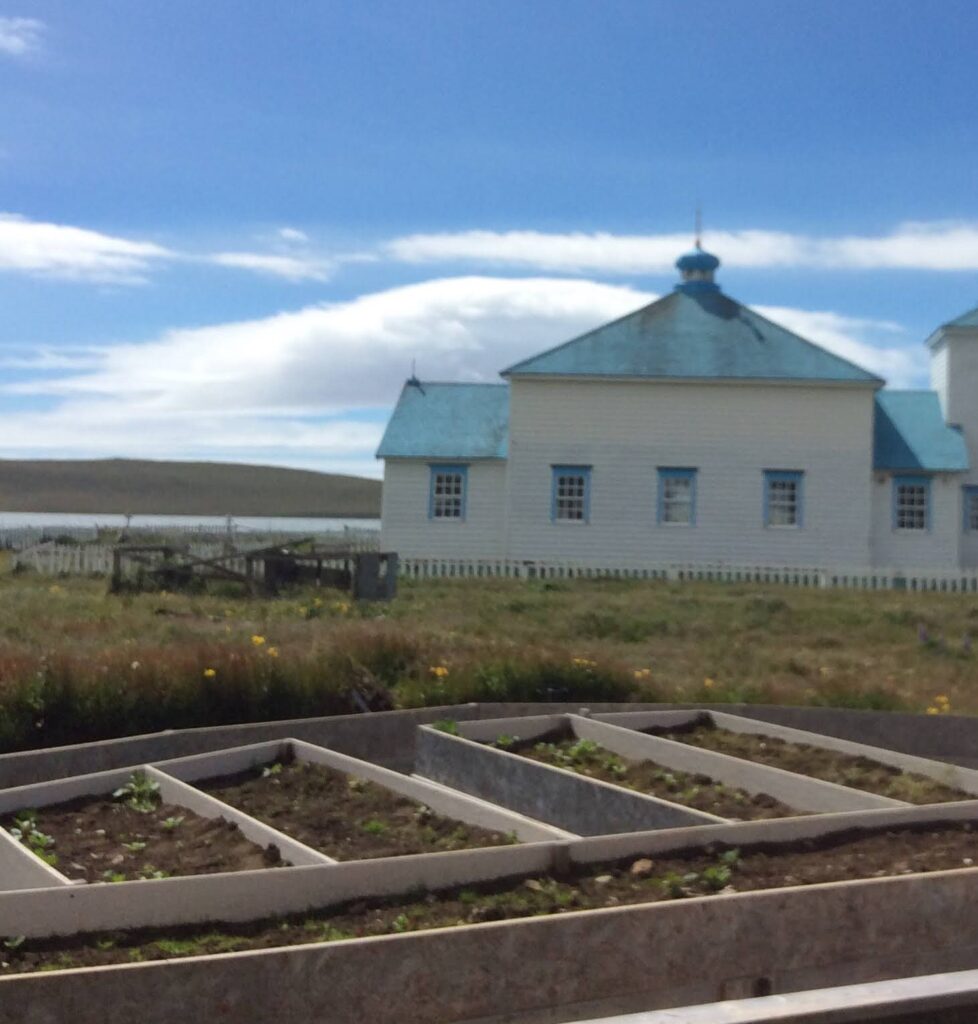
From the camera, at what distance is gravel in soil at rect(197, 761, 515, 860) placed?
263 inches

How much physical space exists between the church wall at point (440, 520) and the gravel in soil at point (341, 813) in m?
22.6

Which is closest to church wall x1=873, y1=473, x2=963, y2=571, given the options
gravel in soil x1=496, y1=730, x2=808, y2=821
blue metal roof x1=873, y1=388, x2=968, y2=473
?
blue metal roof x1=873, y1=388, x2=968, y2=473

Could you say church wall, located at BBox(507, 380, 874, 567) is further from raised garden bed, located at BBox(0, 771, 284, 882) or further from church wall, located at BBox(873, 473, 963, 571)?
raised garden bed, located at BBox(0, 771, 284, 882)

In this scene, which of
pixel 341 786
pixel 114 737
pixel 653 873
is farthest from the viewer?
pixel 114 737

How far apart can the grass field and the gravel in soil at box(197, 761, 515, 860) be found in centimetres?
221

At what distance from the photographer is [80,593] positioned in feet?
75.1

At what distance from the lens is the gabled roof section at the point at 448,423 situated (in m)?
31.2

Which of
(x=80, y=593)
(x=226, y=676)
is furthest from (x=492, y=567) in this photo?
(x=226, y=676)

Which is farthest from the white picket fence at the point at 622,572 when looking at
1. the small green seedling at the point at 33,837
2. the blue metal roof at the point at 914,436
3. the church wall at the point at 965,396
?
the small green seedling at the point at 33,837

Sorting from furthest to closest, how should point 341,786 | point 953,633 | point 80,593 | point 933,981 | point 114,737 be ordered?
point 80,593, point 953,633, point 114,737, point 341,786, point 933,981

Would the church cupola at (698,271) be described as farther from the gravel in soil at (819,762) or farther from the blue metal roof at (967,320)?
the gravel in soil at (819,762)

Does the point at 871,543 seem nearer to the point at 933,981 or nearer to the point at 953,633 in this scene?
the point at 953,633

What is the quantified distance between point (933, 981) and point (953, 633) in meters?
17.0

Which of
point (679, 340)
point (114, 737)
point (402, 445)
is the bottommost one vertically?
point (114, 737)
